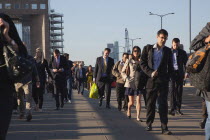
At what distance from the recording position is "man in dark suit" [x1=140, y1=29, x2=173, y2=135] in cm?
838

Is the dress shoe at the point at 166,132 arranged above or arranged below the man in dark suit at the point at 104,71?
below

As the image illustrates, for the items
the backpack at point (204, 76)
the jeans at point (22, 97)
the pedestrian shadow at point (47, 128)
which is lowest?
the pedestrian shadow at point (47, 128)

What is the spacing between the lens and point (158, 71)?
27.8 feet

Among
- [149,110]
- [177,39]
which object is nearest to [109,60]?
[177,39]

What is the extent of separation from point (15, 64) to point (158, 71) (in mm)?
4873

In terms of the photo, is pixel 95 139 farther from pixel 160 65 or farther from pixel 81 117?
pixel 81 117

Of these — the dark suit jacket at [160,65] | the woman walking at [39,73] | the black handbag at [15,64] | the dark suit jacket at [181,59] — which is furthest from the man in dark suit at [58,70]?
the black handbag at [15,64]

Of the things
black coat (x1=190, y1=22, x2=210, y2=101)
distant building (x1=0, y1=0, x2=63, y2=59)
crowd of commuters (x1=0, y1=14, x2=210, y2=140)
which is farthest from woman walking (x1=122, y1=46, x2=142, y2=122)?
distant building (x1=0, y1=0, x2=63, y2=59)

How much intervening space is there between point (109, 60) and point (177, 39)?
3.83m

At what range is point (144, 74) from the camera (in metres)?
8.79

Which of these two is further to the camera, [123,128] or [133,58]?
[133,58]

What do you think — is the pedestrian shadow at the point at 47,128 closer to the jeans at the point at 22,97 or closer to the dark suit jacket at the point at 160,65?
the jeans at the point at 22,97

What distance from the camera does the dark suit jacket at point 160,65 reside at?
334 inches

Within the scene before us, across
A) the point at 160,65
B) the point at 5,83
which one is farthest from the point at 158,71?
the point at 5,83
